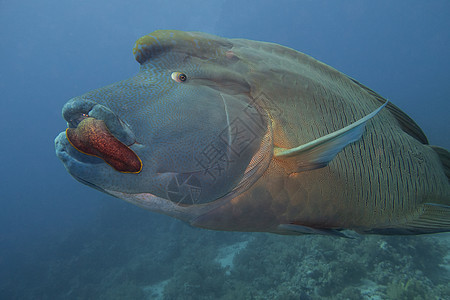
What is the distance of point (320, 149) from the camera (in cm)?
102

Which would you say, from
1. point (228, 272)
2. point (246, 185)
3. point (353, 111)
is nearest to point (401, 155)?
point (353, 111)

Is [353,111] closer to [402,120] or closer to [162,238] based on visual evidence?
[402,120]

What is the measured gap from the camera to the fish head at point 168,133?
822 millimetres

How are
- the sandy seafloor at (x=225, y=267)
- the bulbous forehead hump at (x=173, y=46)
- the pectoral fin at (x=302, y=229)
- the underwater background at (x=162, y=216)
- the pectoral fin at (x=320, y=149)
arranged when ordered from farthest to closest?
the underwater background at (x=162, y=216), the sandy seafloor at (x=225, y=267), the pectoral fin at (x=302, y=229), the bulbous forehead hump at (x=173, y=46), the pectoral fin at (x=320, y=149)

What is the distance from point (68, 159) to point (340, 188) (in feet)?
4.46

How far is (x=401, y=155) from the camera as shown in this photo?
150 centimetres

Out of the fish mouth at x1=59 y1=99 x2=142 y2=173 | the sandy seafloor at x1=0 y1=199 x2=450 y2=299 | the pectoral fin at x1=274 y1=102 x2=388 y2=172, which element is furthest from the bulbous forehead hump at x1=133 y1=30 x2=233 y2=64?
the sandy seafloor at x1=0 y1=199 x2=450 y2=299

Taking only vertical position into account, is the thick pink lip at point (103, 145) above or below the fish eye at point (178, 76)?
below

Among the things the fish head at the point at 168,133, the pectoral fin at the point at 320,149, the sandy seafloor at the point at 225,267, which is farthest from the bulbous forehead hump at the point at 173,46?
the sandy seafloor at the point at 225,267

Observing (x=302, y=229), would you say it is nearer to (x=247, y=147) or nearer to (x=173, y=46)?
(x=247, y=147)

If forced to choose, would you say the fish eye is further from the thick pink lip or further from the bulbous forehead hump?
the thick pink lip

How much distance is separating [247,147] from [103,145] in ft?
1.94

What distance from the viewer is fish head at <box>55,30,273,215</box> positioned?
2.70 feet

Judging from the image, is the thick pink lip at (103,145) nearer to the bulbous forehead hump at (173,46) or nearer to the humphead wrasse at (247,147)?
the humphead wrasse at (247,147)
